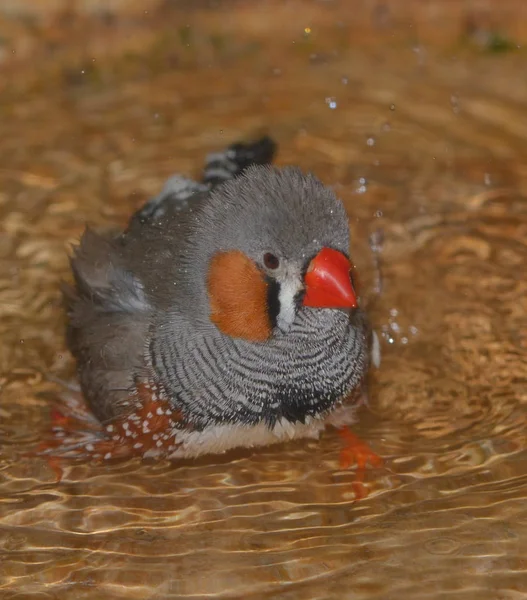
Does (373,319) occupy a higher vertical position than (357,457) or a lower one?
higher

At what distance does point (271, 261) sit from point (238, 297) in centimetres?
16

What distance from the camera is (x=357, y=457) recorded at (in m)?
3.32

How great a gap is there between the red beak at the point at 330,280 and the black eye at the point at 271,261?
100 mm

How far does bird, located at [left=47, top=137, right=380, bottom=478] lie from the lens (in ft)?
9.45

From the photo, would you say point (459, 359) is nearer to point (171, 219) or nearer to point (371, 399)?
point (371, 399)

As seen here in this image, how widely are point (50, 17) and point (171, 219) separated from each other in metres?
2.50

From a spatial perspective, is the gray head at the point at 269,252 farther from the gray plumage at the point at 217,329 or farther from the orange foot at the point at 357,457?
the orange foot at the point at 357,457

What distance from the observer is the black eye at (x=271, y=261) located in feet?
9.46

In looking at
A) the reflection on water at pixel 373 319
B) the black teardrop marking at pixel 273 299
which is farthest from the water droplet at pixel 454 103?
the black teardrop marking at pixel 273 299

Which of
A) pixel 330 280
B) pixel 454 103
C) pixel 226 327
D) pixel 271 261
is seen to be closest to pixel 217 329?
pixel 226 327

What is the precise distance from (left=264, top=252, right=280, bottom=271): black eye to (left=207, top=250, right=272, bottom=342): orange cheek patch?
4cm

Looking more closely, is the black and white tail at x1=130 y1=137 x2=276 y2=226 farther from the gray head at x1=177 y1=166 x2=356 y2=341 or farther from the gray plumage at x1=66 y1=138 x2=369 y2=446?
the gray head at x1=177 y1=166 x2=356 y2=341

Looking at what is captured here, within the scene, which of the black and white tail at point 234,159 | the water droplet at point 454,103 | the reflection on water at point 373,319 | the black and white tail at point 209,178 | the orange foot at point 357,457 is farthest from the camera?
the water droplet at point 454,103

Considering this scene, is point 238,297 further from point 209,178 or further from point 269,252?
point 209,178
